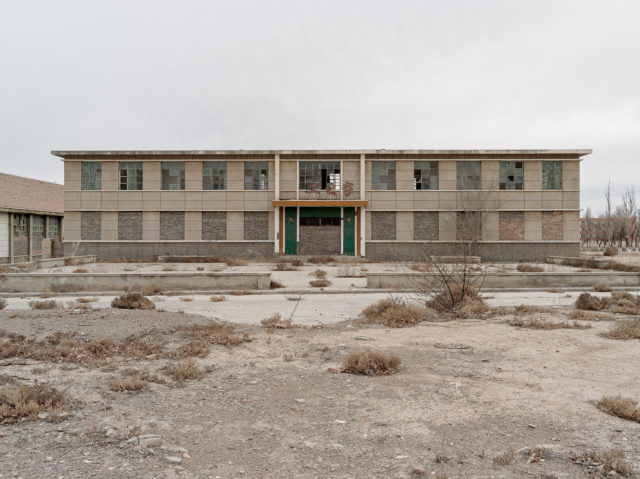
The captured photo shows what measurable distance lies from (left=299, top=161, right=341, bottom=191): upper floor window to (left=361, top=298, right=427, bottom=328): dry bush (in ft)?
68.5

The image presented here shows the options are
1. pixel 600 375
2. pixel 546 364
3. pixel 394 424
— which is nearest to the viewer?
pixel 394 424

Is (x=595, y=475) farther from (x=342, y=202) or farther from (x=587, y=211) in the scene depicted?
(x=587, y=211)

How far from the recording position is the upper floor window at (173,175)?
3038cm

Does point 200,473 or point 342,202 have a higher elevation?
point 342,202

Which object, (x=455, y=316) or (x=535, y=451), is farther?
(x=455, y=316)

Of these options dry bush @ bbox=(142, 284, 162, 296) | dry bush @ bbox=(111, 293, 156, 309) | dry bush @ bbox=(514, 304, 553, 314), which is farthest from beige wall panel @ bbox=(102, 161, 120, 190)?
dry bush @ bbox=(514, 304, 553, 314)

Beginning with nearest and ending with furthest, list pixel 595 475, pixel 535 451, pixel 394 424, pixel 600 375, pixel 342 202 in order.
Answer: pixel 595 475, pixel 535 451, pixel 394 424, pixel 600 375, pixel 342 202

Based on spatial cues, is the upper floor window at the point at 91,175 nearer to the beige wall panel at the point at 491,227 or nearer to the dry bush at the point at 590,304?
the beige wall panel at the point at 491,227

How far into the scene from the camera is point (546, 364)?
614cm

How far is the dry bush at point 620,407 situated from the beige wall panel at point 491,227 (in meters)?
26.7

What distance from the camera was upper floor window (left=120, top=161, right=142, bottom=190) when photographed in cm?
3039

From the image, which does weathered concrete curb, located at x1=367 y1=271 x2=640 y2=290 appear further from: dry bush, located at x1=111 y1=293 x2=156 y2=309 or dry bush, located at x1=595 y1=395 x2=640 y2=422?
dry bush, located at x1=595 y1=395 x2=640 y2=422

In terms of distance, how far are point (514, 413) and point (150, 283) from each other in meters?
13.4

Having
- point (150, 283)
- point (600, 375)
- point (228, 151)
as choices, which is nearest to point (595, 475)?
point (600, 375)
